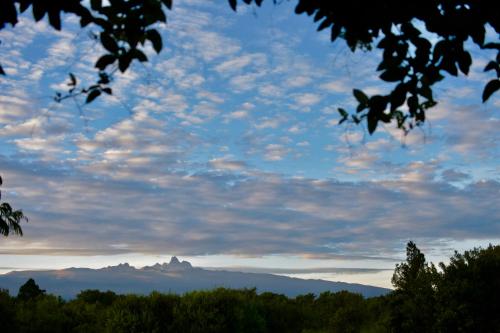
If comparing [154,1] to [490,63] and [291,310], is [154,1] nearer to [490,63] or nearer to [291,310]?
[490,63]

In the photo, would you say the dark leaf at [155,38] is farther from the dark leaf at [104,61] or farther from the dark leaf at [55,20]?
the dark leaf at [55,20]

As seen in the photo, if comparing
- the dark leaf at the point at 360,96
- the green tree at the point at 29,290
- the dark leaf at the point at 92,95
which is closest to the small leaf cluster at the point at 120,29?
the dark leaf at the point at 92,95

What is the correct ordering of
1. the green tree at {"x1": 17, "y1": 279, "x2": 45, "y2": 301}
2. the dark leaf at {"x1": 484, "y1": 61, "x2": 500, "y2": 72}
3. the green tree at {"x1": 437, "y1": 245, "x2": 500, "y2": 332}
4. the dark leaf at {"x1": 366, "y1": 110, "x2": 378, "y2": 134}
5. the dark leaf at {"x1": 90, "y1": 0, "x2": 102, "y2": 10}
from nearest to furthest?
the dark leaf at {"x1": 366, "y1": 110, "x2": 378, "y2": 134}
the dark leaf at {"x1": 484, "y1": 61, "x2": 500, "y2": 72}
the dark leaf at {"x1": 90, "y1": 0, "x2": 102, "y2": 10}
the green tree at {"x1": 437, "y1": 245, "x2": 500, "y2": 332}
the green tree at {"x1": 17, "y1": 279, "x2": 45, "y2": 301}

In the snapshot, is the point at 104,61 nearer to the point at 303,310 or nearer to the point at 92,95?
the point at 92,95

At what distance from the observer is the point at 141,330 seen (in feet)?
102

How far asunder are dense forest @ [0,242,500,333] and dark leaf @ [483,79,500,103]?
22404 mm

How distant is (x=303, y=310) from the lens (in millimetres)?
43031

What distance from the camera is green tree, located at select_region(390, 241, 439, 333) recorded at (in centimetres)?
2617

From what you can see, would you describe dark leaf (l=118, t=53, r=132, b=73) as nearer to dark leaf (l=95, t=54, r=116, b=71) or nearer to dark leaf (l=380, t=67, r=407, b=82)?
dark leaf (l=95, t=54, r=116, b=71)

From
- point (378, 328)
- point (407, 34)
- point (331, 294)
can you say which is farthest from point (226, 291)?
point (407, 34)

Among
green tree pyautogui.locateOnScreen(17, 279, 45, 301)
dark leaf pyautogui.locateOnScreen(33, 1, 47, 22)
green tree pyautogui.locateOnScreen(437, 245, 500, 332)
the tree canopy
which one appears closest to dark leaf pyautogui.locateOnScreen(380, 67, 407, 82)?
the tree canopy

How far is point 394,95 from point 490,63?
0.96m

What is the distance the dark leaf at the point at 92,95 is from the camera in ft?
15.3

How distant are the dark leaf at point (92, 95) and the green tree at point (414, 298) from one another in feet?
80.0
